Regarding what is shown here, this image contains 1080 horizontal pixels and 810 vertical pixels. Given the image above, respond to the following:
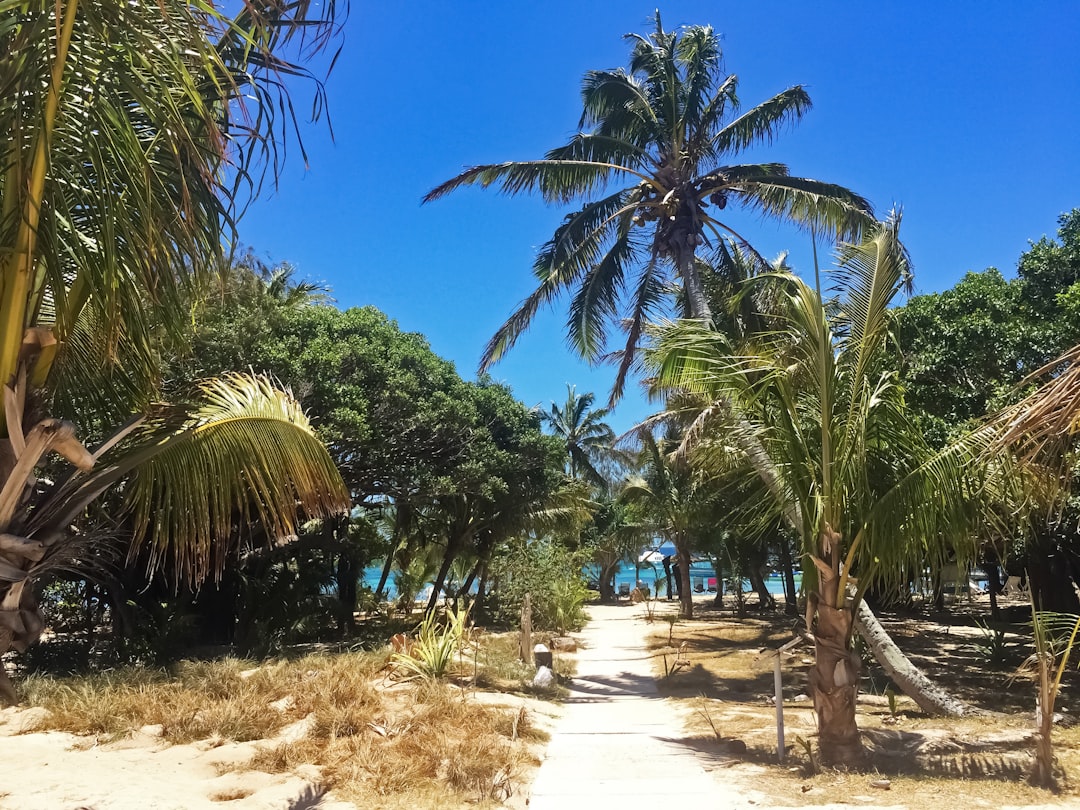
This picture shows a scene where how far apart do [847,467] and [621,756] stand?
3766mm

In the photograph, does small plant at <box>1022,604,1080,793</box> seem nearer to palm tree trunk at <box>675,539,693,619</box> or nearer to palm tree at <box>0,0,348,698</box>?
palm tree at <box>0,0,348,698</box>

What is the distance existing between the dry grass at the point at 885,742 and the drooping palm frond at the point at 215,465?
449 centimetres

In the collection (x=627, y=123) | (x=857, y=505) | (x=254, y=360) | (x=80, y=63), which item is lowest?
(x=857, y=505)

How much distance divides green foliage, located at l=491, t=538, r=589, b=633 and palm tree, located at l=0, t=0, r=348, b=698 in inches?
608

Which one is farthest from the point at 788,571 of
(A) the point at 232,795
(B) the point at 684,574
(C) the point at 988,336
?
(A) the point at 232,795

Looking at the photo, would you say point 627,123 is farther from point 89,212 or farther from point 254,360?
point 89,212

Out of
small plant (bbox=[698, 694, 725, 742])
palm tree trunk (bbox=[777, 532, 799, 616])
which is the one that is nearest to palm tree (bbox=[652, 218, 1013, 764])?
small plant (bbox=[698, 694, 725, 742])

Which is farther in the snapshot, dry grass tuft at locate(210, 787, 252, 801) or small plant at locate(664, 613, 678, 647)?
small plant at locate(664, 613, 678, 647)

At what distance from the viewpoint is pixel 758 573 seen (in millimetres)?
28750

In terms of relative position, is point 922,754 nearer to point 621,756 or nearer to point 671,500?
point 621,756

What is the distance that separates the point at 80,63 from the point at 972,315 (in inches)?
479

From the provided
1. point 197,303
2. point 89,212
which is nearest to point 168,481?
point 197,303

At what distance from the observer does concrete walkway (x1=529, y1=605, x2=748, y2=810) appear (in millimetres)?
6148

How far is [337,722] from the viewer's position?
7.67 meters
